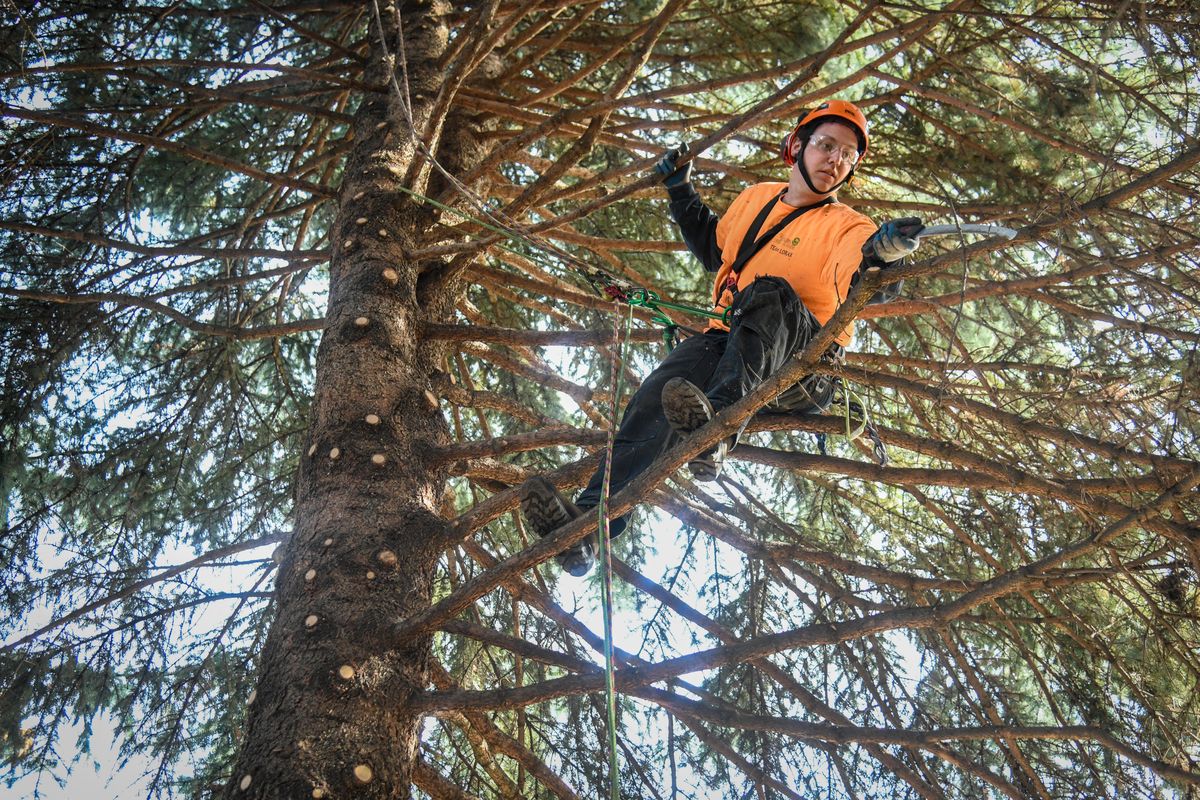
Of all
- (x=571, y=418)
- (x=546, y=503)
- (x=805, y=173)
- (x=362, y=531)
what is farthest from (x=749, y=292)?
(x=571, y=418)

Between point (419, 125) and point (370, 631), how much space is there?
2282 mm

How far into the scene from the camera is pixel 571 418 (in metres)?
6.02

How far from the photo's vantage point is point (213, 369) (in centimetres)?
483

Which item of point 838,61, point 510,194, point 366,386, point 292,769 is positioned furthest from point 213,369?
point 838,61

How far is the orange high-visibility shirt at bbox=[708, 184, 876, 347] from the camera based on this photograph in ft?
9.77

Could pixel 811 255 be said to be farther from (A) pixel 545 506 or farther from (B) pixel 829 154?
(A) pixel 545 506

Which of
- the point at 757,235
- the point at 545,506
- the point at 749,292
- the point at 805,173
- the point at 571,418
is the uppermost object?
the point at 571,418

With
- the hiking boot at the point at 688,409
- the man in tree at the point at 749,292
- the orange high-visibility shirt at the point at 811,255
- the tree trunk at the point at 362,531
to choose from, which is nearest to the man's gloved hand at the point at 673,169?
the man in tree at the point at 749,292

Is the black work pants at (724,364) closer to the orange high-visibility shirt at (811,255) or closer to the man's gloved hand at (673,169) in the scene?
the orange high-visibility shirt at (811,255)

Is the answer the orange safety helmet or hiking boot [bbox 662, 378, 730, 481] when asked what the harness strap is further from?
hiking boot [bbox 662, 378, 730, 481]

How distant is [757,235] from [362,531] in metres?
1.58

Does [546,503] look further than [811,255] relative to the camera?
No

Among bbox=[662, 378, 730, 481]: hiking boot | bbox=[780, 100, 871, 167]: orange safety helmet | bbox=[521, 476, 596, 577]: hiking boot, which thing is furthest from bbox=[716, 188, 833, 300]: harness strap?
bbox=[521, 476, 596, 577]: hiking boot

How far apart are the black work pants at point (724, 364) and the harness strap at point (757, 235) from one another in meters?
0.26
